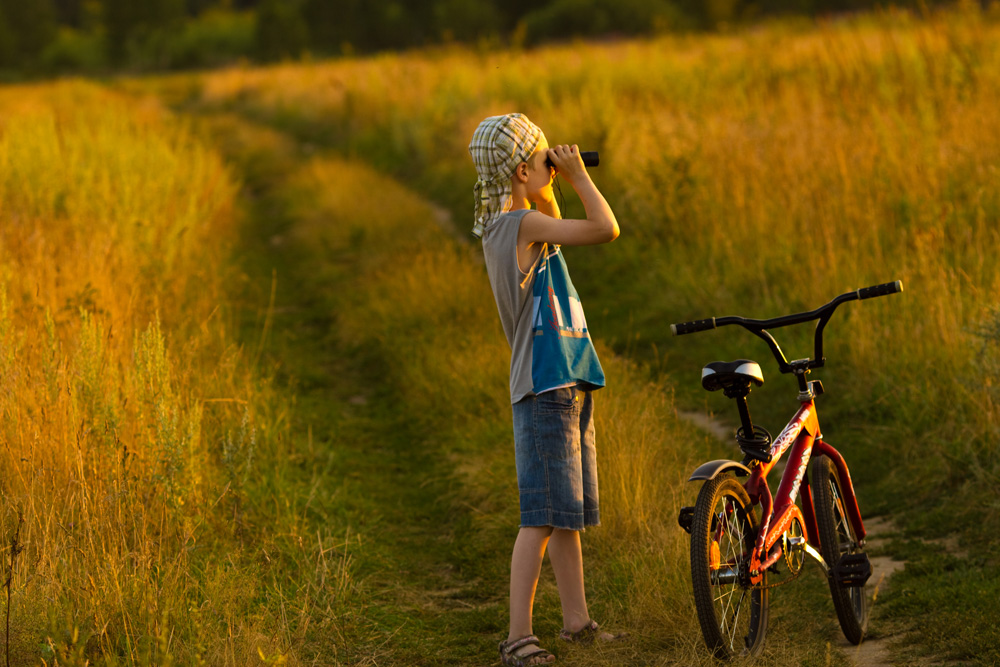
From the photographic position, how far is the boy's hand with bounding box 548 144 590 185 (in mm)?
3385

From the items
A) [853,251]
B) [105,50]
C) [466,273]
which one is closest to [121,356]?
[466,273]

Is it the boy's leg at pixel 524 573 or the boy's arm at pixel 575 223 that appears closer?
the boy's arm at pixel 575 223

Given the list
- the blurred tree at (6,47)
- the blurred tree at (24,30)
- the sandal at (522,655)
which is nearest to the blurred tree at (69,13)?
the blurred tree at (24,30)

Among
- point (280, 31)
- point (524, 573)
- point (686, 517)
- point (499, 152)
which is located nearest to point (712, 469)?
point (686, 517)

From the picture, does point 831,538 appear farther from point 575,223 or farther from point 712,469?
point 575,223

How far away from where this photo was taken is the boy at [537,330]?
132 inches

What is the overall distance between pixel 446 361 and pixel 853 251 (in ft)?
10.4

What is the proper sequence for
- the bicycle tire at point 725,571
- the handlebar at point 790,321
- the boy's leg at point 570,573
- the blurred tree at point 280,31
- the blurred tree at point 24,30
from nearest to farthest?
the bicycle tire at point 725,571 < the handlebar at point 790,321 < the boy's leg at point 570,573 < the blurred tree at point 280,31 < the blurred tree at point 24,30

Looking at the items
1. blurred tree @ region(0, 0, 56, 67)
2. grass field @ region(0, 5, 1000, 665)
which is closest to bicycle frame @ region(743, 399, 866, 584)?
grass field @ region(0, 5, 1000, 665)

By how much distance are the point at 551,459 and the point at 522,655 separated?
726 millimetres

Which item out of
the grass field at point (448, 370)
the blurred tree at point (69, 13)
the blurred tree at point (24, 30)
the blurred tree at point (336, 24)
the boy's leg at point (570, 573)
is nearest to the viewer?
the boy's leg at point (570, 573)

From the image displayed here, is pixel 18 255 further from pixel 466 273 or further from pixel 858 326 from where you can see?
pixel 858 326

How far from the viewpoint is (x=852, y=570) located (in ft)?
11.5

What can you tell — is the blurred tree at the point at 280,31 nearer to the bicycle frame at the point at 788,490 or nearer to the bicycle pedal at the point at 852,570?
the bicycle frame at the point at 788,490
